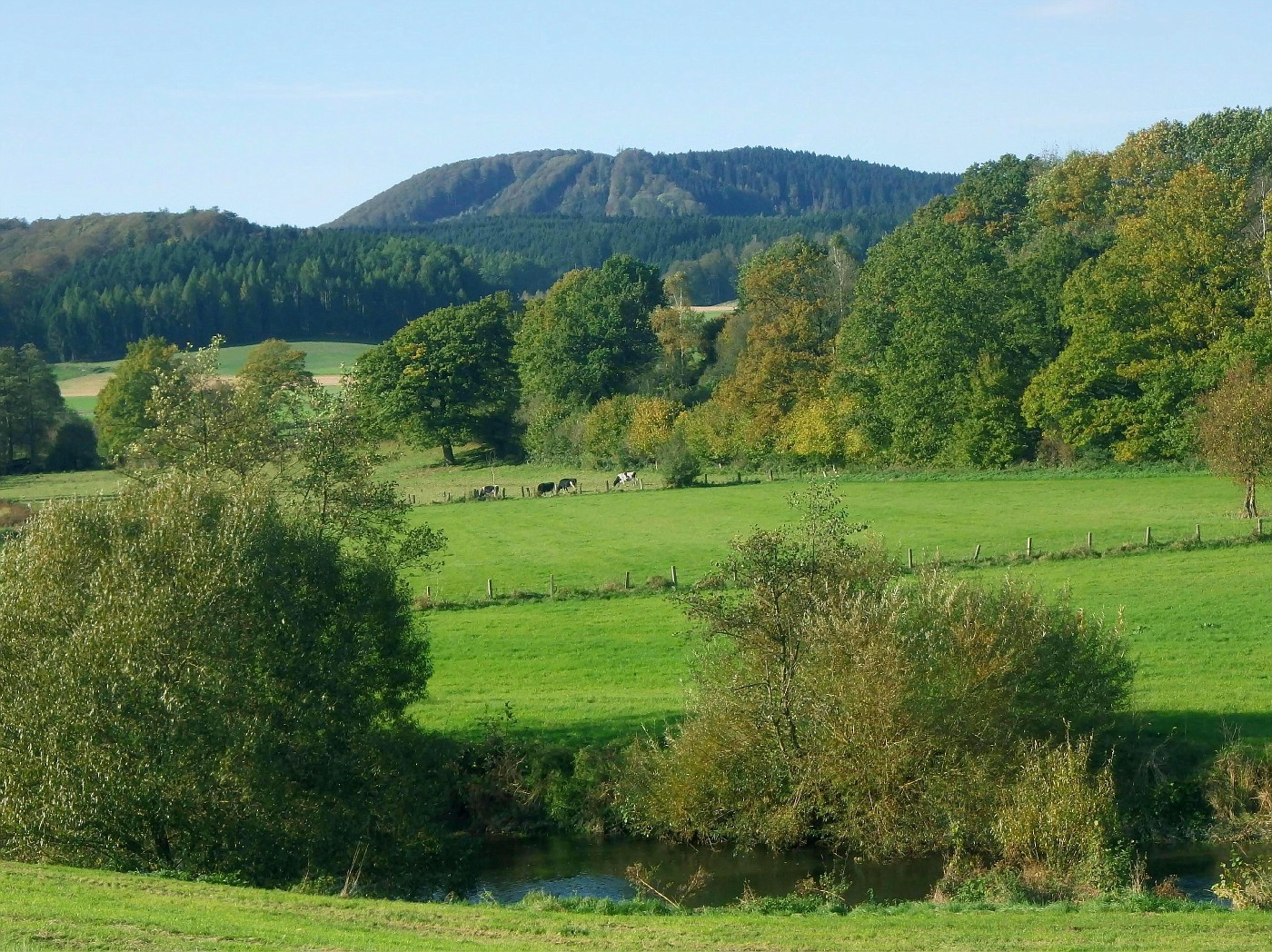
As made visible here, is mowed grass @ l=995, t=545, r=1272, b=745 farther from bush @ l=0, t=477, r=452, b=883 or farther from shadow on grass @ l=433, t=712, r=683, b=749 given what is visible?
bush @ l=0, t=477, r=452, b=883

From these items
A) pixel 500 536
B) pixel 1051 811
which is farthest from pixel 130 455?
pixel 500 536

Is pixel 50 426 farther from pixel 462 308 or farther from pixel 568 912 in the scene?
pixel 568 912

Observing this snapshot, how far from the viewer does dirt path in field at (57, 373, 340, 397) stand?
14025cm

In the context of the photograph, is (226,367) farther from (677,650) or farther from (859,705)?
(859,705)

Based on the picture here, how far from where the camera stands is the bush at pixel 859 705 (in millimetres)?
25812

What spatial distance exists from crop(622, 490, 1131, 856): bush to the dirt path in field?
4385 inches

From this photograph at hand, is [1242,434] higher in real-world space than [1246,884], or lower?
higher

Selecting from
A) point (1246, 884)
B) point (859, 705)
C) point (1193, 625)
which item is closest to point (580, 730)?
point (859, 705)

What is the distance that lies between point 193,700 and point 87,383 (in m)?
139

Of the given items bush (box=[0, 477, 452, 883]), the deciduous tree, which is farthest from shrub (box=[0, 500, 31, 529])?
the deciduous tree

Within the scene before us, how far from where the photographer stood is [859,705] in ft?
84.9

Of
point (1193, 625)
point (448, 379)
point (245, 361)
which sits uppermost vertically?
point (245, 361)

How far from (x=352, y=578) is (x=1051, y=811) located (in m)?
14.1

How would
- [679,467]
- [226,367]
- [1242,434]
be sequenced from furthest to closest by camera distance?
[226,367] → [679,467] → [1242,434]
